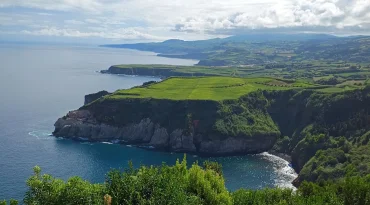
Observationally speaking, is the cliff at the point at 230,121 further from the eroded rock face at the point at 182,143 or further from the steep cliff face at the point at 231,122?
the eroded rock face at the point at 182,143

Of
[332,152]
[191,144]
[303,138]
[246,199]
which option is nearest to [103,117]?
[191,144]

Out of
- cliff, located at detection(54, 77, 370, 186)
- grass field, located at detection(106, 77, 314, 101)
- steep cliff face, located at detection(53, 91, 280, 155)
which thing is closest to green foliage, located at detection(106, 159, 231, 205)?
cliff, located at detection(54, 77, 370, 186)

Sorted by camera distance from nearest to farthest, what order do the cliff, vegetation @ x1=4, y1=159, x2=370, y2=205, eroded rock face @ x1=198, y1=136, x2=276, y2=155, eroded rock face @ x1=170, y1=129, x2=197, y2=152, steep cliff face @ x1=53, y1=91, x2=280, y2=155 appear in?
vegetation @ x1=4, y1=159, x2=370, y2=205
the cliff
eroded rock face @ x1=198, y1=136, x2=276, y2=155
eroded rock face @ x1=170, y1=129, x2=197, y2=152
steep cliff face @ x1=53, y1=91, x2=280, y2=155

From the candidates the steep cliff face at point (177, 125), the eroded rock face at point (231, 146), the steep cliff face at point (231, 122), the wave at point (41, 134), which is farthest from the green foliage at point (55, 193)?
the wave at point (41, 134)

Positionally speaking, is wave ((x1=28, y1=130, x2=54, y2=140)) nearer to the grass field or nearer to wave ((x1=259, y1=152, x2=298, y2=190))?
the grass field

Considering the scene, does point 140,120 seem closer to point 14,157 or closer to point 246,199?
point 14,157
